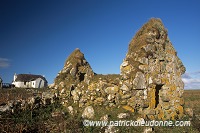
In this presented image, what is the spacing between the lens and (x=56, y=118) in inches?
553

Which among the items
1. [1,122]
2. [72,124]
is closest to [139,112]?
[72,124]

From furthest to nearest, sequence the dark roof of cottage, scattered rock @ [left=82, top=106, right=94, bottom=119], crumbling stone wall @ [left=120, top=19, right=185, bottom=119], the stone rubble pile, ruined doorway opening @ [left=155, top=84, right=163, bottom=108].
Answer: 1. the dark roof of cottage
2. ruined doorway opening @ [left=155, top=84, right=163, bottom=108]
3. crumbling stone wall @ [left=120, top=19, right=185, bottom=119]
4. scattered rock @ [left=82, top=106, right=94, bottom=119]
5. the stone rubble pile

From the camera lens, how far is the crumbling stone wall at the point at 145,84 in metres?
15.2

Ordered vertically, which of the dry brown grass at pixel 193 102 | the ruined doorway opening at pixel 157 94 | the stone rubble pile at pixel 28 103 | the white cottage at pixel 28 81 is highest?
the white cottage at pixel 28 81

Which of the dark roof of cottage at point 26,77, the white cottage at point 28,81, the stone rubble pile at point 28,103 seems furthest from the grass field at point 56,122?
the dark roof of cottage at point 26,77

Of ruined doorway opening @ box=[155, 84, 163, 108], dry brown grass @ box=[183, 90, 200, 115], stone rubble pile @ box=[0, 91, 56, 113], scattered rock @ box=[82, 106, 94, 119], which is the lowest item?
dry brown grass @ box=[183, 90, 200, 115]

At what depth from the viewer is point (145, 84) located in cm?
1522

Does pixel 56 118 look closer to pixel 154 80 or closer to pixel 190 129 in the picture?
pixel 154 80

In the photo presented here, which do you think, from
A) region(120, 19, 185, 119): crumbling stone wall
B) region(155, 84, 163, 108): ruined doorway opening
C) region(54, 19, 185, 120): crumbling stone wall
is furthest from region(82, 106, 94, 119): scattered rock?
region(155, 84, 163, 108): ruined doorway opening

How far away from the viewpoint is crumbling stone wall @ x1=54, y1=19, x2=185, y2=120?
1516 centimetres

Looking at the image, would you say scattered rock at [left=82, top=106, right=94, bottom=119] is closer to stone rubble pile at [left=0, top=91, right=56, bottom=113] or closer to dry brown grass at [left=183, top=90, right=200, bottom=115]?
stone rubble pile at [left=0, top=91, right=56, bottom=113]

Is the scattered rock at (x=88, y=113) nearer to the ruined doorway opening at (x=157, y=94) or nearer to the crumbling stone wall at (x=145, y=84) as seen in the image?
the crumbling stone wall at (x=145, y=84)

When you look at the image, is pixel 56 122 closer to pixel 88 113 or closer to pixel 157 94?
pixel 88 113

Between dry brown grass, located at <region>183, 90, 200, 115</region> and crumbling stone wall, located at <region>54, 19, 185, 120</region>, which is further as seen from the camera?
dry brown grass, located at <region>183, 90, 200, 115</region>
